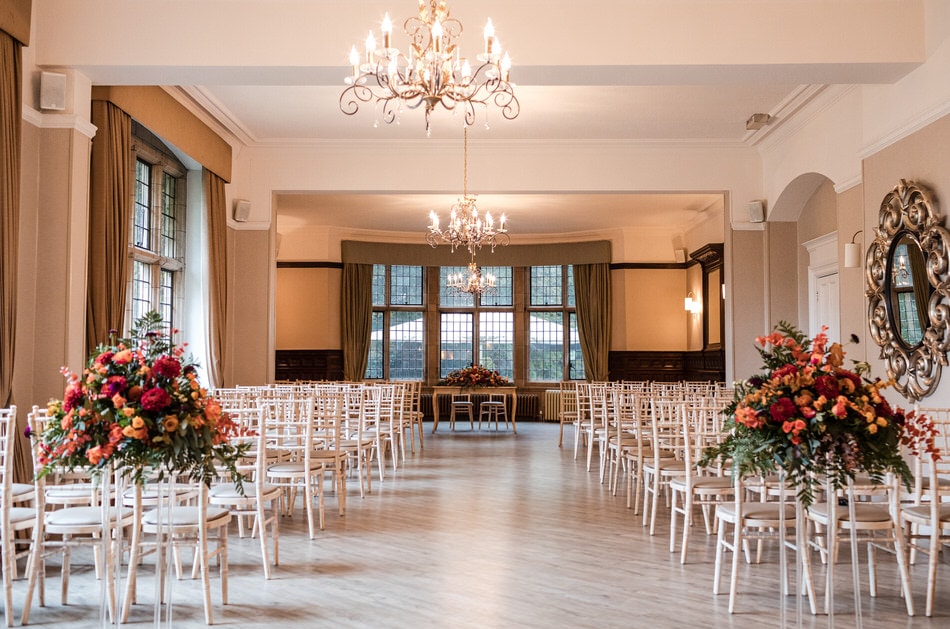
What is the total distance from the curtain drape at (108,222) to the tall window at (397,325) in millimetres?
10189

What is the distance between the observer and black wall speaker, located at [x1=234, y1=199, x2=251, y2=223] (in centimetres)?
1075

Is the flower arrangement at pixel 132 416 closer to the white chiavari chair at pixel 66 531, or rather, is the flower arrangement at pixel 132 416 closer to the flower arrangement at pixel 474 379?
the white chiavari chair at pixel 66 531

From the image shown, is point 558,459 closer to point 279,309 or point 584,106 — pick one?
point 584,106

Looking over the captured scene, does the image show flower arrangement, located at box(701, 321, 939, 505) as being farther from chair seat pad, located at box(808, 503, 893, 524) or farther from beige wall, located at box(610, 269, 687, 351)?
beige wall, located at box(610, 269, 687, 351)

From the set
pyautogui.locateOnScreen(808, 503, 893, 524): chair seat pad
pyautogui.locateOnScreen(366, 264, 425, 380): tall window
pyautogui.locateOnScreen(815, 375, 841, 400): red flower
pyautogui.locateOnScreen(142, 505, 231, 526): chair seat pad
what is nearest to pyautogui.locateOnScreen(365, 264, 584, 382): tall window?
pyautogui.locateOnScreen(366, 264, 425, 380): tall window

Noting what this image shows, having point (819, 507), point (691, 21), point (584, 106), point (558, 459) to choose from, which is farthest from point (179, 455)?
point (558, 459)

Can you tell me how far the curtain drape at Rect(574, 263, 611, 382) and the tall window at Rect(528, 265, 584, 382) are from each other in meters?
0.66

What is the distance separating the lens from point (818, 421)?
11.8 ft

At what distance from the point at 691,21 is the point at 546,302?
1153 centimetres

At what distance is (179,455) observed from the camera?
11.8ft

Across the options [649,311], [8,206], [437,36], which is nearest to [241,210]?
[8,206]

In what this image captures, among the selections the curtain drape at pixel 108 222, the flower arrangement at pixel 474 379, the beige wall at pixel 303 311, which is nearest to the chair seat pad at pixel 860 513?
the curtain drape at pixel 108 222

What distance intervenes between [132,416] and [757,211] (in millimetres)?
8897

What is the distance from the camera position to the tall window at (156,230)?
8.90 meters
